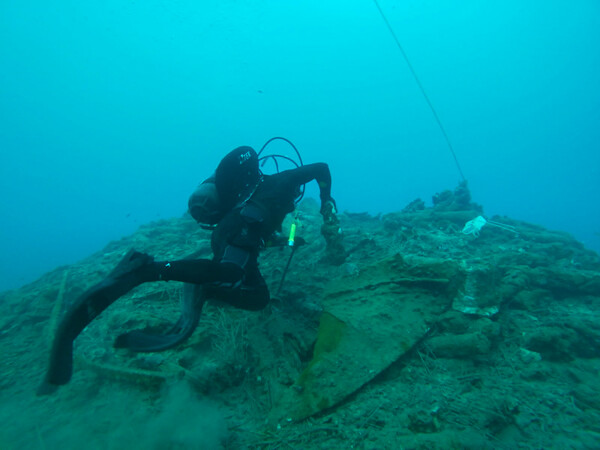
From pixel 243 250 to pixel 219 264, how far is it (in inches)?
25.0

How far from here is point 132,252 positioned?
3.00 meters

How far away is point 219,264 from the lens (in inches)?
134

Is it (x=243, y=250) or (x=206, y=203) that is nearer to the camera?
(x=243, y=250)

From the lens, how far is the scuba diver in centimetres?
265

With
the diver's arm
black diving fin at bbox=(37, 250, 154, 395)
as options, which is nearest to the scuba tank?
the diver's arm

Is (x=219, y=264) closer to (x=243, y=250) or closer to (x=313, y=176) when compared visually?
(x=243, y=250)

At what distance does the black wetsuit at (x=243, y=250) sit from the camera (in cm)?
318

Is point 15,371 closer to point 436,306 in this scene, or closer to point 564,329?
point 436,306

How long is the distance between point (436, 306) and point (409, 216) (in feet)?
22.1

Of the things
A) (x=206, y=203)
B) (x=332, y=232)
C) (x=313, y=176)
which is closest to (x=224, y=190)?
(x=206, y=203)

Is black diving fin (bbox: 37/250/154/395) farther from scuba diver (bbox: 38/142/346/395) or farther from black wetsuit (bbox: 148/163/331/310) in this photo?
black wetsuit (bbox: 148/163/331/310)

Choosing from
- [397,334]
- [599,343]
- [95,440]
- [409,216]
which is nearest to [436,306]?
[397,334]

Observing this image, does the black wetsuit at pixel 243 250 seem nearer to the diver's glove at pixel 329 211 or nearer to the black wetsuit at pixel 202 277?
the black wetsuit at pixel 202 277

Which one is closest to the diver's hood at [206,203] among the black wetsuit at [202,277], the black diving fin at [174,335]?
the black wetsuit at [202,277]
